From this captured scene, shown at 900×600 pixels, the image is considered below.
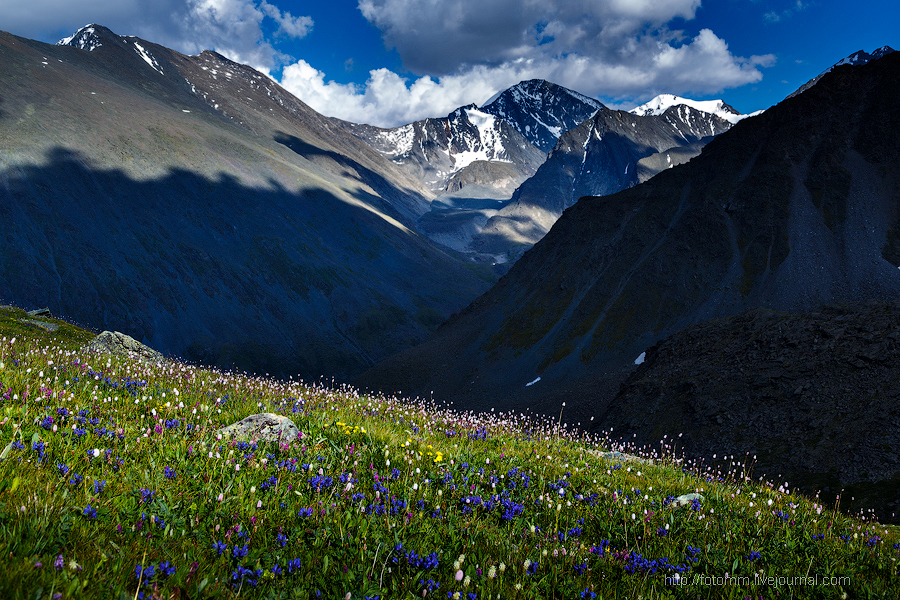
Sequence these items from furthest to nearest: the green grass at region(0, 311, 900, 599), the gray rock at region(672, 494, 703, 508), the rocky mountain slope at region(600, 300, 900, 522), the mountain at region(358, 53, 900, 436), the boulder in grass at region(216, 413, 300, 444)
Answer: the mountain at region(358, 53, 900, 436)
the rocky mountain slope at region(600, 300, 900, 522)
the gray rock at region(672, 494, 703, 508)
the boulder in grass at region(216, 413, 300, 444)
the green grass at region(0, 311, 900, 599)

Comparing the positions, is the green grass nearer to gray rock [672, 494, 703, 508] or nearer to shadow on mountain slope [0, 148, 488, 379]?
gray rock [672, 494, 703, 508]

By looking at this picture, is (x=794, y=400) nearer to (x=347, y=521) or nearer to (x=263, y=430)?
(x=263, y=430)

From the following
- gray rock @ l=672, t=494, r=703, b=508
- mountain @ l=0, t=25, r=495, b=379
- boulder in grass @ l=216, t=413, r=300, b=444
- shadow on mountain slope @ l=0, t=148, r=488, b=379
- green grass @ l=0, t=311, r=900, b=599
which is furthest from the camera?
mountain @ l=0, t=25, r=495, b=379

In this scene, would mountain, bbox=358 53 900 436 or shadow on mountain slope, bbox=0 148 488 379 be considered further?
shadow on mountain slope, bbox=0 148 488 379

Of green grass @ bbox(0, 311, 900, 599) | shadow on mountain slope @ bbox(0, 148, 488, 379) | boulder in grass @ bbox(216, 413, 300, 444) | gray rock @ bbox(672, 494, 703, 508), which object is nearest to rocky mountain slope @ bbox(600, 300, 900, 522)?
gray rock @ bbox(672, 494, 703, 508)

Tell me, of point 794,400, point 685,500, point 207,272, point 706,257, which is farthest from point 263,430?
point 207,272

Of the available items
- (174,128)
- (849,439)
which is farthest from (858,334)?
(174,128)
